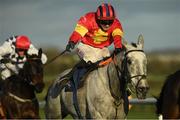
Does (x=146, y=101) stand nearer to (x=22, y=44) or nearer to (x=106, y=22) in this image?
(x=106, y=22)

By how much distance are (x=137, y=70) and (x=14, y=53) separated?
2258mm

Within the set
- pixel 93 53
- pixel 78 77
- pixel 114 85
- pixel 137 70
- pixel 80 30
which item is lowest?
pixel 114 85

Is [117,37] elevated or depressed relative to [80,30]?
depressed

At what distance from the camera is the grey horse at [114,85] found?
11.1 m

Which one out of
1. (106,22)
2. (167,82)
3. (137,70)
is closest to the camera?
(137,70)

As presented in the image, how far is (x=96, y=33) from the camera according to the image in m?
12.1

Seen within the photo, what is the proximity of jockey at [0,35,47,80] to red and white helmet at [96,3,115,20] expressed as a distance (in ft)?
3.66

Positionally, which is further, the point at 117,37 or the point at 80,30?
the point at 80,30

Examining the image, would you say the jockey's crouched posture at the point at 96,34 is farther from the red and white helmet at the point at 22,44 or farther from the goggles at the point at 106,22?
the red and white helmet at the point at 22,44

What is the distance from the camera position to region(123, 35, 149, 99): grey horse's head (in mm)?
11016

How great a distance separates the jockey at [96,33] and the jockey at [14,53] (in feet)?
2.09

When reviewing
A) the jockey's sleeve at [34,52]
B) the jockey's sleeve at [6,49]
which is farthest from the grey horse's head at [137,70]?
the jockey's sleeve at [6,49]

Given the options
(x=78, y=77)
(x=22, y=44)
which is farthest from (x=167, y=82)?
(x=22, y=44)

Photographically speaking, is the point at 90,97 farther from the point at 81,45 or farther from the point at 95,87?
the point at 81,45
